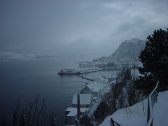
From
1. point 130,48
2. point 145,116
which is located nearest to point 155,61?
point 145,116

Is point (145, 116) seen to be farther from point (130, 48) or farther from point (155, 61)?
point (130, 48)

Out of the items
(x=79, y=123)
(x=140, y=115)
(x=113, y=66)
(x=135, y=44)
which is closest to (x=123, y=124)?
(x=140, y=115)

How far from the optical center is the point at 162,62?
1346 cm

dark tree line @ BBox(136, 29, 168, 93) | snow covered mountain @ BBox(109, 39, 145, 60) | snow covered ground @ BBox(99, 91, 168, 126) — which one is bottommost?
snow covered ground @ BBox(99, 91, 168, 126)

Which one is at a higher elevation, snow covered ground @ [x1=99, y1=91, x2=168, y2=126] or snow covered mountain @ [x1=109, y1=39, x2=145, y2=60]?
snow covered mountain @ [x1=109, y1=39, x2=145, y2=60]

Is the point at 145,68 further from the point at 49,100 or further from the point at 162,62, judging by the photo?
the point at 49,100

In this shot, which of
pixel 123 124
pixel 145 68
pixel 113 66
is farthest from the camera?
pixel 113 66

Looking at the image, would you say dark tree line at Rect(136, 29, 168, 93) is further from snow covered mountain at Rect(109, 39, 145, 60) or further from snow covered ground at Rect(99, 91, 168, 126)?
snow covered mountain at Rect(109, 39, 145, 60)

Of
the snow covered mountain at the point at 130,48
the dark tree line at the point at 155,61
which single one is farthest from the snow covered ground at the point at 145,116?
the snow covered mountain at the point at 130,48

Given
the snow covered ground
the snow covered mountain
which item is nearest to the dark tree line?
the snow covered ground

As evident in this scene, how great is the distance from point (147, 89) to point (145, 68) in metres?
1.43

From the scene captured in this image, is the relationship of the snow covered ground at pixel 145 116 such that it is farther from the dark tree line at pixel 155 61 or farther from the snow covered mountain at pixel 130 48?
the snow covered mountain at pixel 130 48

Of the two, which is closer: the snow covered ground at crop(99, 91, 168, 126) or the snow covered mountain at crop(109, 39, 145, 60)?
the snow covered ground at crop(99, 91, 168, 126)

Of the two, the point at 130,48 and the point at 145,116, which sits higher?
the point at 130,48
